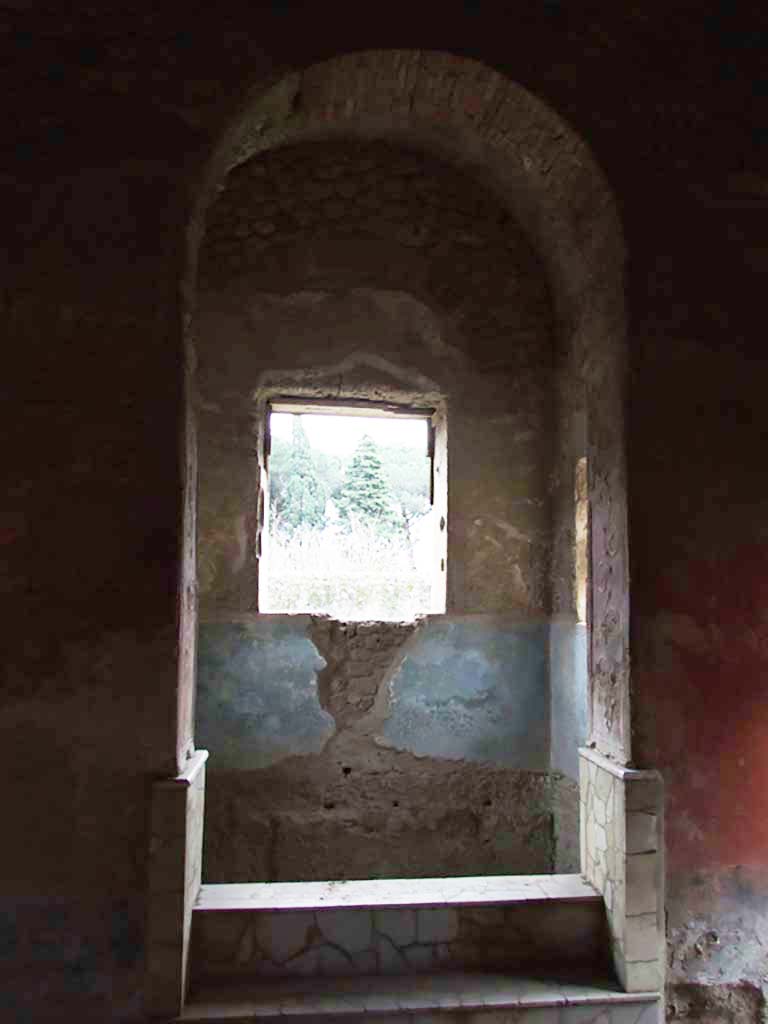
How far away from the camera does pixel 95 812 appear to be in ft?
8.64

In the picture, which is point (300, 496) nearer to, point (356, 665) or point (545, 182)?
point (356, 665)

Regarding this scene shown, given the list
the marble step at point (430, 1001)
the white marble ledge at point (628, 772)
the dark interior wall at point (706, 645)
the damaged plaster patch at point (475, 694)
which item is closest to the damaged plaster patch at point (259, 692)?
the damaged plaster patch at point (475, 694)

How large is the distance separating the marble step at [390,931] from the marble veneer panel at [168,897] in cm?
18

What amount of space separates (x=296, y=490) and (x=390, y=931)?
4.22 metres

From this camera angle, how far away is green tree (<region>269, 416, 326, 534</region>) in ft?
20.2

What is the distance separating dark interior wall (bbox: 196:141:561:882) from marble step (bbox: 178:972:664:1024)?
5.07 feet

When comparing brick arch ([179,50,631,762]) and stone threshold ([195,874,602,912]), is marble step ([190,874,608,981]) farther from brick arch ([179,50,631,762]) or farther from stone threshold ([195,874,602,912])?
brick arch ([179,50,631,762])

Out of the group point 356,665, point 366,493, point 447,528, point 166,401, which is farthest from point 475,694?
point 166,401

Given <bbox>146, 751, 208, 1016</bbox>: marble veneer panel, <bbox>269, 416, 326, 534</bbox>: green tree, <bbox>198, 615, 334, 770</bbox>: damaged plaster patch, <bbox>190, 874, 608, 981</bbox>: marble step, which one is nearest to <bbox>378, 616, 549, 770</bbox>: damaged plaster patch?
<bbox>198, 615, 334, 770</bbox>: damaged plaster patch

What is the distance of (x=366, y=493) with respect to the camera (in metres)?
6.09

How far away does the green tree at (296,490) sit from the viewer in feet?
20.2

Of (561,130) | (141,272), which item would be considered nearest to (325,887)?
(141,272)

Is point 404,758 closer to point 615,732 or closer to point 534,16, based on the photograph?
point 615,732

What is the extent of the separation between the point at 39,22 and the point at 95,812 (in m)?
2.72
